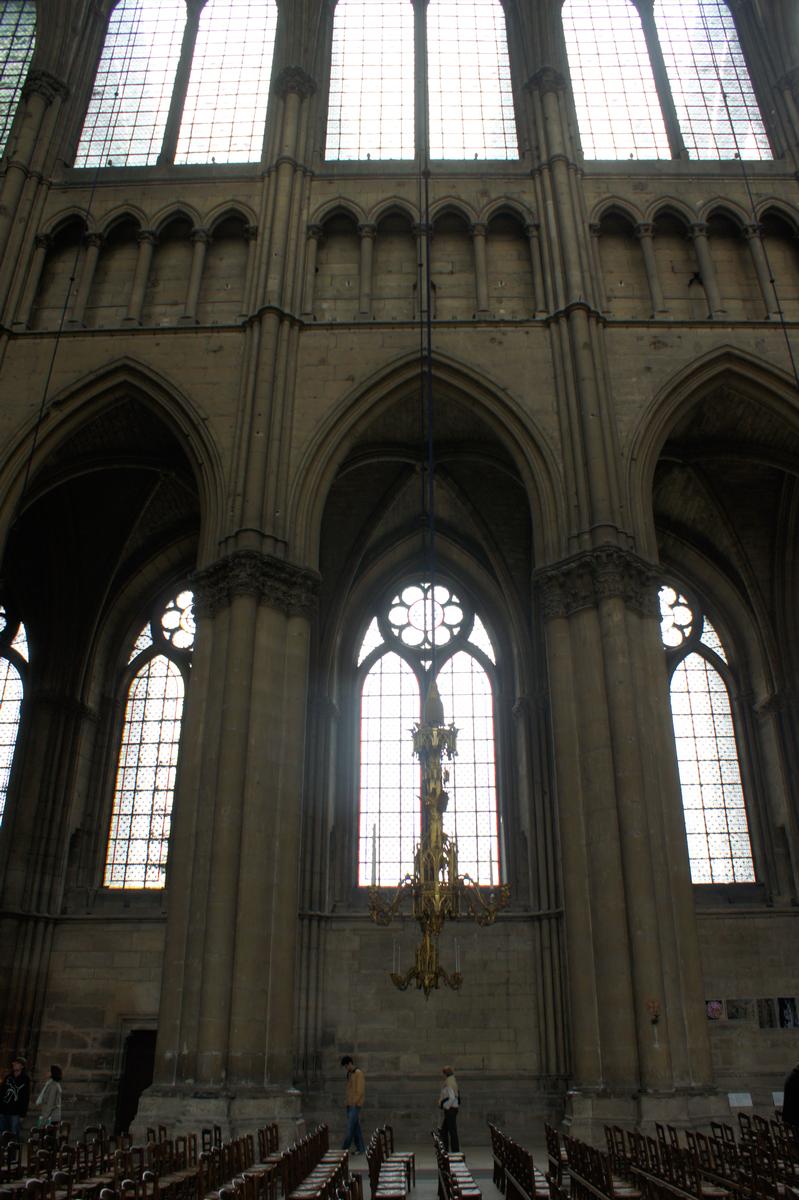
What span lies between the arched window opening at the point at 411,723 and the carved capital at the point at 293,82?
10.8 metres

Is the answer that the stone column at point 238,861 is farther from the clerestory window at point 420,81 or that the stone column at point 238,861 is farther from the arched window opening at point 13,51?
the arched window opening at point 13,51

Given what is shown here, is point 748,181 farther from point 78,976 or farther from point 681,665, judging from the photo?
point 78,976

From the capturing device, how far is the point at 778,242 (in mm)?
18781

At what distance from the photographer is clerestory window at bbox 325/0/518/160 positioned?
20.7 m

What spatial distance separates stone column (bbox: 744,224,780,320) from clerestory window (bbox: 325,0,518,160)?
544 centimetres

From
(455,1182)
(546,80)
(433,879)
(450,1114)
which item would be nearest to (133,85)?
(546,80)

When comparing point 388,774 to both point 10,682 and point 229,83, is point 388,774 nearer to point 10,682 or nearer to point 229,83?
point 10,682

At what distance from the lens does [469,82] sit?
856 inches

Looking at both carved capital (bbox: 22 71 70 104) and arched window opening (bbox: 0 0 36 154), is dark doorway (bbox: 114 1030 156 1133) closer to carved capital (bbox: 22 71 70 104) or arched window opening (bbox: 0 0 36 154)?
arched window opening (bbox: 0 0 36 154)

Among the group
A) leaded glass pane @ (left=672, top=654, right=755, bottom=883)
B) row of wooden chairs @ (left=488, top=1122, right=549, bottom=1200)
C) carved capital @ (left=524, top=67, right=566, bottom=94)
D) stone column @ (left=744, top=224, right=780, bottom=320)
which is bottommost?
row of wooden chairs @ (left=488, top=1122, right=549, bottom=1200)

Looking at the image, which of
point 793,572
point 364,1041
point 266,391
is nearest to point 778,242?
point 793,572

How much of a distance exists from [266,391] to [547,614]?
612cm

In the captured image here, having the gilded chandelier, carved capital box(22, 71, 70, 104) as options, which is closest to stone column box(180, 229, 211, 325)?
carved capital box(22, 71, 70, 104)

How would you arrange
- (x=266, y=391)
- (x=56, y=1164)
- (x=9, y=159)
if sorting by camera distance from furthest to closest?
(x=9, y=159) → (x=266, y=391) → (x=56, y=1164)
